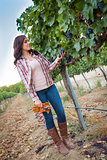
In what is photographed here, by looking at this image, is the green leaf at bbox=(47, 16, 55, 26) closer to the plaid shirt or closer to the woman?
the woman

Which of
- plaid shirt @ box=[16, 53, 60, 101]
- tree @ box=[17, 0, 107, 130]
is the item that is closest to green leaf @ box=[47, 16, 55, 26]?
tree @ box=[17, 0, 107, 130]

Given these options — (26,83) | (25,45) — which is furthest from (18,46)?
(26,83)

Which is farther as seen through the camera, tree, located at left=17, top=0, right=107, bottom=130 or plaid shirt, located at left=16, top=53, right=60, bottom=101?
plaid shirt, located at left=16, top=53, right=60, bottom=101

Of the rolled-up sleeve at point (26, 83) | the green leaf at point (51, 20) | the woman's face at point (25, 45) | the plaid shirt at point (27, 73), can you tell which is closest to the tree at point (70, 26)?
the green leaf at point (51, 20)

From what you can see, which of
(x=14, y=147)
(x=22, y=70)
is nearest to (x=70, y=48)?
(x=22, y=70)

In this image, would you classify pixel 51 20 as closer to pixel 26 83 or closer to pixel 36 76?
pixel 36 76

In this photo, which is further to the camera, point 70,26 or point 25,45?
point 25,45

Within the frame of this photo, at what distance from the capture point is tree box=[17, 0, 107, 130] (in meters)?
1.11

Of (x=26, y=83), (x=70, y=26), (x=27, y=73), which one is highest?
(x=70, y=26)

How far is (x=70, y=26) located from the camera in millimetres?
1444

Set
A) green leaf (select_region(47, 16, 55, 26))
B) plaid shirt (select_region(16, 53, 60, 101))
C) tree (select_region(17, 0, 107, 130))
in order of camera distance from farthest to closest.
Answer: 1. plaid shirt (select_region(16, 53, 60, 101))
2. green leaf (select_region(47, 16, 55, 26))
3. tree (select_region(17, 0, 107, 130))

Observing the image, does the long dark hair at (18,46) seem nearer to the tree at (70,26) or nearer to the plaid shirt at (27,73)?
the plaid shirt at (27,73)

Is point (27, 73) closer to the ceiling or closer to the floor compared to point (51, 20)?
closer to the floor

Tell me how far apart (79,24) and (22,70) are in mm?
1018
